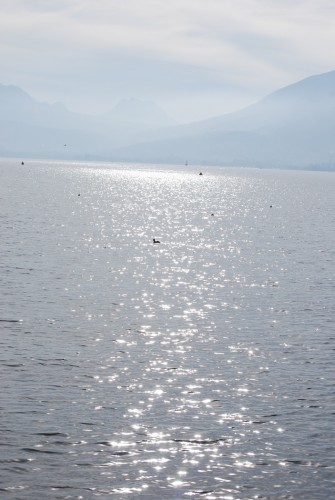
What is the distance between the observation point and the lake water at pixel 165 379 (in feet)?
108

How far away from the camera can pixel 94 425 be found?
37.9 m

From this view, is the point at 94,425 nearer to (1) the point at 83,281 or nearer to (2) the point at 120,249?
(1) the point at 83,281

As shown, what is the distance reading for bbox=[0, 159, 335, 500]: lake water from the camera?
108 ft

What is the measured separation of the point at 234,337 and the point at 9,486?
2839cm

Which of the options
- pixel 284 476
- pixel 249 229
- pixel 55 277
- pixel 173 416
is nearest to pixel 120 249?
pixel 55 277

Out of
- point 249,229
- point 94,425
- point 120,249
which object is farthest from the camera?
point 249,229


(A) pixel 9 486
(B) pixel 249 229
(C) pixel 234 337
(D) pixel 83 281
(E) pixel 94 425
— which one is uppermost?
(B) pixel 249 229

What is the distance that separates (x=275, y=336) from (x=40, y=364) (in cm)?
1924

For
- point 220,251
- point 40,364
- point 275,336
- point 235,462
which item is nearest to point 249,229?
point 220,251

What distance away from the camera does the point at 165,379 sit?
45812 millimetres

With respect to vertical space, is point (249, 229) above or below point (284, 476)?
above

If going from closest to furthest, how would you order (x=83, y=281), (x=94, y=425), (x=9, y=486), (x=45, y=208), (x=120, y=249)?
(x=9, y=486), (x=94, y=425), (x=83, y=281), (x=120, y=249), (x=45, y=208)

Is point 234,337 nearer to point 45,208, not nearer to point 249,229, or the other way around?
point 249,229

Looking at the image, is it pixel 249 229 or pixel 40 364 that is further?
pixel 249 229
